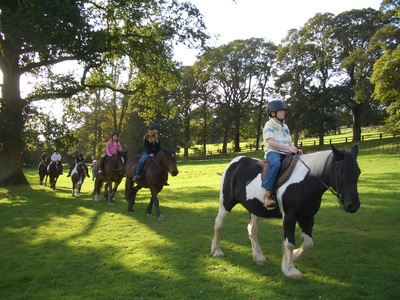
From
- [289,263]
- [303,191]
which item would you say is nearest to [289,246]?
[289,263]

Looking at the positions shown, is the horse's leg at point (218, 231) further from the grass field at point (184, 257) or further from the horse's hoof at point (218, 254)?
the grass field at point (184, 257)

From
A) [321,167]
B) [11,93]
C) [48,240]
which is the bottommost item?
[48,240]

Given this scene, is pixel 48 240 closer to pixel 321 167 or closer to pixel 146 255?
pixel 146 255

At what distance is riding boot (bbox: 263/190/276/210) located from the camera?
18.2ft

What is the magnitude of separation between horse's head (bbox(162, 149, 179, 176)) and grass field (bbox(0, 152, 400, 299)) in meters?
1.55

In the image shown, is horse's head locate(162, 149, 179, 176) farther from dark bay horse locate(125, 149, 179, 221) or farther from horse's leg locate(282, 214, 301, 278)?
horse's leg locate(282, 214, 301, 278)

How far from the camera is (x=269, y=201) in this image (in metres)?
5.56

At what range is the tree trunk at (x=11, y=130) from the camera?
1988cm

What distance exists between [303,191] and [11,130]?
1907cm

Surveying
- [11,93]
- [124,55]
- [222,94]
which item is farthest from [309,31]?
[11,93]

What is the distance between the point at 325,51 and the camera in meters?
46.1

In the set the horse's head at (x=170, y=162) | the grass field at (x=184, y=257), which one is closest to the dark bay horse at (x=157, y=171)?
the horse's head at (x=170, y=162)

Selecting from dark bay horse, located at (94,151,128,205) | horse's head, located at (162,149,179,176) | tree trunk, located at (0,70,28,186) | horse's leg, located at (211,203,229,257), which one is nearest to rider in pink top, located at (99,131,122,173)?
dark bay horse, located at (94,151,128,205)

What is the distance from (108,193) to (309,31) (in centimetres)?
4260
